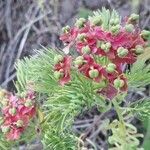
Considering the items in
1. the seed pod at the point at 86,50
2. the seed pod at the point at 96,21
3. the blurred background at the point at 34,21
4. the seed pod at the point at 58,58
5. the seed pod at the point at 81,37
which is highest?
the blurred background at the point at 34,21

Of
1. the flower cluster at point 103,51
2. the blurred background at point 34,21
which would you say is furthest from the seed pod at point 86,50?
the blurred background at point 34,21

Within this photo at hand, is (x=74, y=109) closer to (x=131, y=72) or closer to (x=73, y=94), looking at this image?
(x=73, y=94)

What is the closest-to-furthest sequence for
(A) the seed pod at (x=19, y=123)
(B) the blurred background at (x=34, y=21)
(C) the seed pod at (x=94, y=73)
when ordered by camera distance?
(C) the seed pod at (x=94, y=73) → (A) the seed pod at (x=19, y=123) → (B) the blurred background at (x=34, y=21)

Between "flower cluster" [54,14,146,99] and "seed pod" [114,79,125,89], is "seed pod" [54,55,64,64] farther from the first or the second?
"seed pod" [114,79,125,89]

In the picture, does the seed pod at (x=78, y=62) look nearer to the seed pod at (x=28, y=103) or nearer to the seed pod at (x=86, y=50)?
the seed pod at (x=86, y=50)

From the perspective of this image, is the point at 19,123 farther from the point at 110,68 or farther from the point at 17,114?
the point at 110,68

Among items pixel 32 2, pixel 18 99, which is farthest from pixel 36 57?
pixel 32 2
